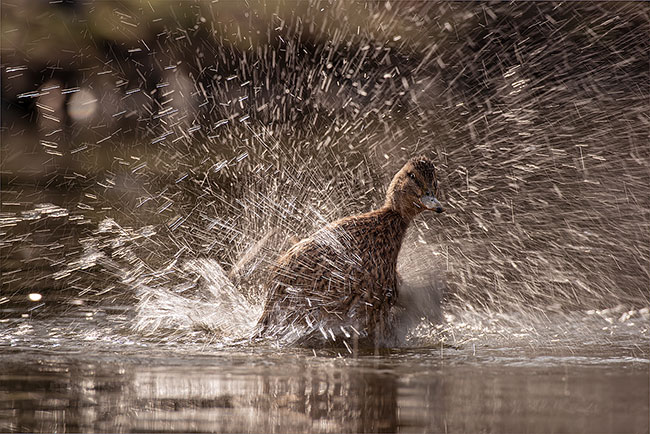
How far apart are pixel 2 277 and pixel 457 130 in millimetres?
4859

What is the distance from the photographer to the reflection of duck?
440 centimetres

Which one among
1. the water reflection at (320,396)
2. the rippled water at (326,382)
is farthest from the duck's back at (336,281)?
the water reflection at (320,396)

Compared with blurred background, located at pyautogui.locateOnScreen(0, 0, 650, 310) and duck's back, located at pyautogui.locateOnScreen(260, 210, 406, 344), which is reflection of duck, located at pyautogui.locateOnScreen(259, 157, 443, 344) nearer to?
duck's back, located at pyautogui.locateOnScreen(260, 210, 406, 344)

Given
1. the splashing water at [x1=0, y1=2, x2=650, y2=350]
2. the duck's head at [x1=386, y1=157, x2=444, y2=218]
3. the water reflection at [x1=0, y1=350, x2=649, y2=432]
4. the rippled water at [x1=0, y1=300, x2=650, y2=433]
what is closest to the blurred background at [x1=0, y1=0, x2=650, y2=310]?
the splashing water at [x1=0, y1=2, x2=650, y2=350]

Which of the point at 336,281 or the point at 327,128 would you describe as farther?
the point at 327,128

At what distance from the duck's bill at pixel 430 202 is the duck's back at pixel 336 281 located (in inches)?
8.9

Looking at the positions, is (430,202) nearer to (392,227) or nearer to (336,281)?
(392,227)

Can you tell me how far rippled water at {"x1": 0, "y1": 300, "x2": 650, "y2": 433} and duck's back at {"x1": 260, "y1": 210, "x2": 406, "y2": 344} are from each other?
284mm

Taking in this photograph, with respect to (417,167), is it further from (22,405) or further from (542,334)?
(22,405)

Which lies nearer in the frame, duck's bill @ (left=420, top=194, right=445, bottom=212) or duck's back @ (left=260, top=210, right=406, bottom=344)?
duck's back @ (left=260, top=210, right=406, bottom=344)

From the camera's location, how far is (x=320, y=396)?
3047mm

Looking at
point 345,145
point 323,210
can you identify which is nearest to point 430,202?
point 323,210

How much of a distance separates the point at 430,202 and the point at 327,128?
5360 millimetres

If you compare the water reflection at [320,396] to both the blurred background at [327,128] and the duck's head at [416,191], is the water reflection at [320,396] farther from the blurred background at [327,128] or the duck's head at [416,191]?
the blurred background at [327,128]
